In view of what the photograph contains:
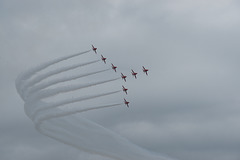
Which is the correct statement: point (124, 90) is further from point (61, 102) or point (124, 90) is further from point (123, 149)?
point (61, 102)

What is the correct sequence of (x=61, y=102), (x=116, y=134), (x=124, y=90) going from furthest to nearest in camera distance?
(x=124, y=90) < (x=116, y=134) < (x=61, y=102)

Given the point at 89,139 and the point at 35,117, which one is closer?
the point at 35,117

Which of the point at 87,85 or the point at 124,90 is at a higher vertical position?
the point at 124,90

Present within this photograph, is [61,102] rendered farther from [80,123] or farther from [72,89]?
[80,123]

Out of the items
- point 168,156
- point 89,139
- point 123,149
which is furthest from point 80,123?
point 168,156

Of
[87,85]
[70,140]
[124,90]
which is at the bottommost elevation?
[70,140]

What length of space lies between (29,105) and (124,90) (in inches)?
984

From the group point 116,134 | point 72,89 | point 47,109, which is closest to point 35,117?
point 47,109

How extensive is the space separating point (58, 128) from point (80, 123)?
4.60 metres

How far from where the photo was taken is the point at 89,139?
293 feet

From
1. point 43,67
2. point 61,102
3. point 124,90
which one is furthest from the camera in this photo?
point 124,90

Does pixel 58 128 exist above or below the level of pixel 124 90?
below

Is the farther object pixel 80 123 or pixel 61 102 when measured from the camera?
pixel 80 123

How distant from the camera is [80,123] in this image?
9131 cm
